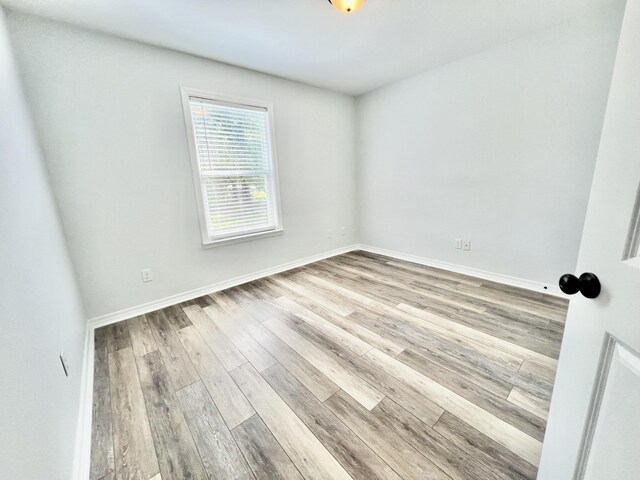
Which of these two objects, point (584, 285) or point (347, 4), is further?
point (347, 4)

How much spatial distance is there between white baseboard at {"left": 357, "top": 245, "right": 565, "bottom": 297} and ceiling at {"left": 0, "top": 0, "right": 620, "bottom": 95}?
2239 mm

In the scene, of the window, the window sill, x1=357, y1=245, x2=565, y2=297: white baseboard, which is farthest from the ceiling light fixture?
x1=357, y1=245, x2=565, y2=297: white baseboard

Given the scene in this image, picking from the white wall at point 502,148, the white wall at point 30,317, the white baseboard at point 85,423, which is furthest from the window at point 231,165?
the white wall at point 502,148

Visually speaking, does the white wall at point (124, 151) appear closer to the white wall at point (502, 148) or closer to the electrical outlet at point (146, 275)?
the electrical outlet at point (146, 275)

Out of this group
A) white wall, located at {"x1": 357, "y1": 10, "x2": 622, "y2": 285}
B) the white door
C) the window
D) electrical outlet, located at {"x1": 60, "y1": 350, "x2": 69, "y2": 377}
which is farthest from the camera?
the window

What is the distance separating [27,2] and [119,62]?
0.50m

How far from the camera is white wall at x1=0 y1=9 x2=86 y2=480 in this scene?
2.33ft

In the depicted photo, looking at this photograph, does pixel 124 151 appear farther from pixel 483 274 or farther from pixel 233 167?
pixel 483 274

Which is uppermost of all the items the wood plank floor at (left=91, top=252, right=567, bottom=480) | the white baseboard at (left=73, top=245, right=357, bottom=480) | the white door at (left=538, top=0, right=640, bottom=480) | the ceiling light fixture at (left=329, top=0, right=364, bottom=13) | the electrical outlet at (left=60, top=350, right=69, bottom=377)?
the ceiling light fixture at (left=329, top=0, right=364, bottom=13)

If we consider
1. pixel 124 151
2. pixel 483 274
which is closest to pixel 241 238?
pixel 124 151

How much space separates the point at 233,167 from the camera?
2.74 metres

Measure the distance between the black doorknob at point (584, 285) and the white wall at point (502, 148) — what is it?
230 centimetres

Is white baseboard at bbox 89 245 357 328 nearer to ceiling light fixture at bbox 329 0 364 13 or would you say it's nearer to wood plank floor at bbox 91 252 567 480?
wood plank floor at bbox 91 252 567 480

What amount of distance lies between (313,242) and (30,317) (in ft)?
9.48
